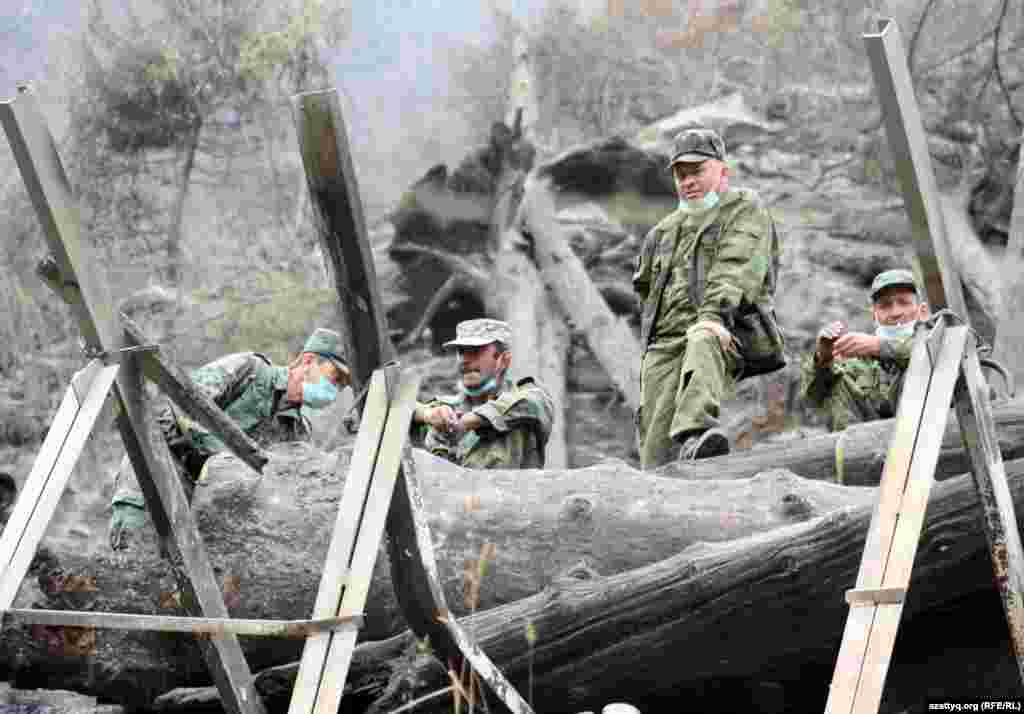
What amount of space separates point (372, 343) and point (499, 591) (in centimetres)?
146

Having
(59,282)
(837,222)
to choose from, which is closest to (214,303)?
(837,222)

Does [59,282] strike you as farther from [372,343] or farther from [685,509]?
[685,509]

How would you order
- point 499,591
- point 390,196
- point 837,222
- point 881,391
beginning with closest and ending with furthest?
point 499,591, point 881,391, point 837,222, point 390,196

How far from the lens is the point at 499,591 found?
5.24 metres

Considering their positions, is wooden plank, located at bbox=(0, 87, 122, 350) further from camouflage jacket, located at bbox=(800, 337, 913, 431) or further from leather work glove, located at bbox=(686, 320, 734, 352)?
camouflage jacket, located at bbox=(800, 337, 913, 431)

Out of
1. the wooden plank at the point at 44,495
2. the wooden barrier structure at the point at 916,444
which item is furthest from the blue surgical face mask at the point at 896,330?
the wooden plank at the point at 44,495

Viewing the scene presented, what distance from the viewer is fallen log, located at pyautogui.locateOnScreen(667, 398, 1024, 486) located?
6.18m

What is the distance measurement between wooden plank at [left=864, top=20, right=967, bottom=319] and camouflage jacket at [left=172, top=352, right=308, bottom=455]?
325 cm

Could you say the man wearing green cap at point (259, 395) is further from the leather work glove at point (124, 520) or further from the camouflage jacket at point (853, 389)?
the camouflage jacket at point (853, 389)

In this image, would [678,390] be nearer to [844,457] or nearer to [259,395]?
[844,457]

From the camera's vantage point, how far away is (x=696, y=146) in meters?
7.11

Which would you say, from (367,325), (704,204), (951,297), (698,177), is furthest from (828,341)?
(367,325)

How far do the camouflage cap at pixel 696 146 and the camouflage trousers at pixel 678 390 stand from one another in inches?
34.5

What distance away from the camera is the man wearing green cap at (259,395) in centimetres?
603
